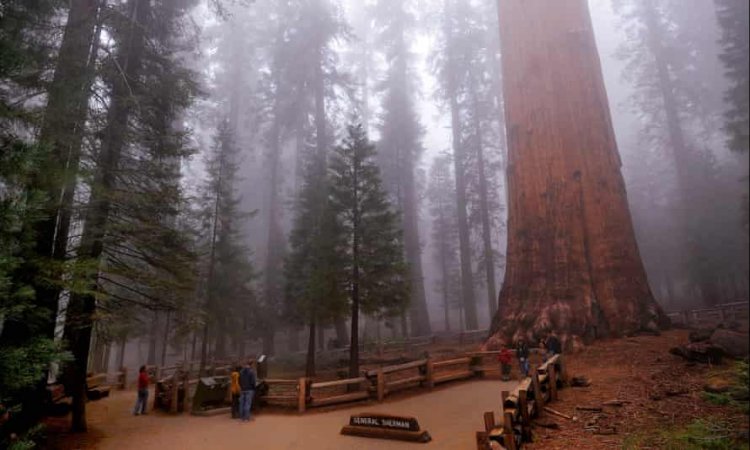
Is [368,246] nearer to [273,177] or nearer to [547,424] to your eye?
[547,424]

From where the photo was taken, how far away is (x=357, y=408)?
36.1 ft

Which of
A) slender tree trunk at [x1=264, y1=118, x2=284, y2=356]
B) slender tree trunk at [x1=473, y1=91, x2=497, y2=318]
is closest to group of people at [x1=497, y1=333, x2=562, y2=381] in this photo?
slender tree trunk at [x1=473, y1=91, x2=497, y2=318]

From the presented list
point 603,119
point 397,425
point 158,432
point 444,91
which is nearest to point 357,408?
point 397,425

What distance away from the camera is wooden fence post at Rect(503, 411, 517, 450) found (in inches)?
197

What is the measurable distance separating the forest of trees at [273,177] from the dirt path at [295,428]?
4.65 feet

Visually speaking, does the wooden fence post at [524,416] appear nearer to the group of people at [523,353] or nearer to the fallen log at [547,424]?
the fallen log at [547,424]

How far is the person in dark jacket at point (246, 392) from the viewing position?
10.5 m

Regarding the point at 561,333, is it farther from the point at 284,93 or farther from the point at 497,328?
the point at 284,93

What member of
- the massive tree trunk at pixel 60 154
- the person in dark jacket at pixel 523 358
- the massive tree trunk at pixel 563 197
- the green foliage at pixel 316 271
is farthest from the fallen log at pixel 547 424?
the massive tree trunk at pixel 60 154

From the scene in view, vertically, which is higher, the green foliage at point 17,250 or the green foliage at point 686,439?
the green foliage at point 17,250

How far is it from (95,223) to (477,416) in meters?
9.94

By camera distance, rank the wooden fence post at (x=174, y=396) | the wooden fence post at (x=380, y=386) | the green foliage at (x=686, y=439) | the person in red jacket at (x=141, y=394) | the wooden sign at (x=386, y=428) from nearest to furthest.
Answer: the green foliage at (x=686, y=439), the wooden sign at (x=386, y=428), the wooden fence post at (x=380, y=386), the person in red jacket at (x=141, y=394), the wooden fence post at (x=174, y=396)

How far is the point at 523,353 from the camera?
10922 mm

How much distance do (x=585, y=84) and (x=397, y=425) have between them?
10957 millimetres
